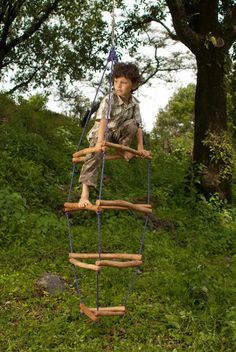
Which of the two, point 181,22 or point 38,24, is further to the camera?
point 38,24

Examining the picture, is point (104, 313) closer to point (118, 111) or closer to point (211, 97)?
point (118, 111)

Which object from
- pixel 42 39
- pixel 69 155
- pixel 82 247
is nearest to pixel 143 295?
pixel 82 247

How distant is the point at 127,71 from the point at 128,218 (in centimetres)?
470

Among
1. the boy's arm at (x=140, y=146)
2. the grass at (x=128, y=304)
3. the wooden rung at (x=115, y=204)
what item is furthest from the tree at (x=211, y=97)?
the wooden rung at (x=115, y=204)

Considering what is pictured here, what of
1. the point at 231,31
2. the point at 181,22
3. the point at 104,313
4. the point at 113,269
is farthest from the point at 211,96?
the point at 104,313

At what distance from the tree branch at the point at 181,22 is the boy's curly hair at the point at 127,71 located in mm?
5619

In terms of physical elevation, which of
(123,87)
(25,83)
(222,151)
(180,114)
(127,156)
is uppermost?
(180,114)

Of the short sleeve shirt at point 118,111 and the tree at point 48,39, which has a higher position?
the tree at point 48,39

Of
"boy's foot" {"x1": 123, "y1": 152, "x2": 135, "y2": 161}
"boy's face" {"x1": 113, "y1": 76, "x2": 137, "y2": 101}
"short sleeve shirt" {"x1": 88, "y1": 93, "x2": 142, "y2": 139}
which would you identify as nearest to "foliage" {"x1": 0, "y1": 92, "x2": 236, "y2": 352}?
"boy's foot" {"x1": 123, "y1": 152, "x2": 135, "y2": 161}

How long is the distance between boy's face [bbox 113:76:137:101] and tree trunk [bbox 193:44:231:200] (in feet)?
20.1

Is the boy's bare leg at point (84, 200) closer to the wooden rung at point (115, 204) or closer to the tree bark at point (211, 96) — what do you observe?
the wooden rung at point (115, 204)

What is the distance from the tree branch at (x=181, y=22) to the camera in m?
10.4

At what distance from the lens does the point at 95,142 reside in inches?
212

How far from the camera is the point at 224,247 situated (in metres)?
9.20
